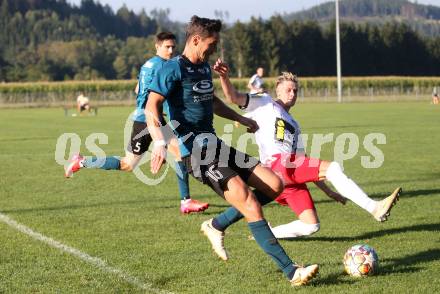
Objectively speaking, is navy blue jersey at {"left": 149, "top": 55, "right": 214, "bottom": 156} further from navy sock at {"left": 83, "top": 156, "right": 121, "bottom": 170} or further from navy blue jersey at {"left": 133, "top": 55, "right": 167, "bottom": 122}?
navy sock at {"left": 83, "top": 156, "right": 121, "bottom": 170}

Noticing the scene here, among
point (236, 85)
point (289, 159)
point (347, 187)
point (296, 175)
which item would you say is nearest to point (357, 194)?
point (347, 187)

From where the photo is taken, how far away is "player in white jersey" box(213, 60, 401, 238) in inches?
274

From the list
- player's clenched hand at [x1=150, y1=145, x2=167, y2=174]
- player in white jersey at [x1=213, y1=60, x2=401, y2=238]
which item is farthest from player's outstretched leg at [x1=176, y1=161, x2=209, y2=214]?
player's clenched hand at [x1=150, y1=145, x2=167, y2=174]

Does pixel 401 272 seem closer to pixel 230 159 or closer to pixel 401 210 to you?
pixel 230 159

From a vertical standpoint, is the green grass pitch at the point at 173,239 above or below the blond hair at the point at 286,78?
below

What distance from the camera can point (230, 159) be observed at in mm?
6125

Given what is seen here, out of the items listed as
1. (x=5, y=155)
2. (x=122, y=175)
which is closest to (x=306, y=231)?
(x=122, y=175)

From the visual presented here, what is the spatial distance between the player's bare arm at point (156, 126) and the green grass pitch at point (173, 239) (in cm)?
99

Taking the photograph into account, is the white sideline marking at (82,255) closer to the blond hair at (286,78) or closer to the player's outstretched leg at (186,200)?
the player's outstretched leg at (186,200)

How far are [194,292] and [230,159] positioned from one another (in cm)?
111

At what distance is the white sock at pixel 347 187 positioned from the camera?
671cm

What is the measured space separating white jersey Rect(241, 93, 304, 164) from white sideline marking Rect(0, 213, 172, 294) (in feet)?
6.22

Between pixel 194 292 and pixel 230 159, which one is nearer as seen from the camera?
pixel 194 292

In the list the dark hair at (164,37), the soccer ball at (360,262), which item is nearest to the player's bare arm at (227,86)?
the soccer ball at (360,262)
